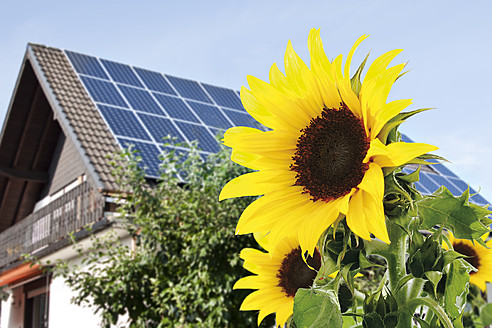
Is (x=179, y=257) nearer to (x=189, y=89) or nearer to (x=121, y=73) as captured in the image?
(x=121, y=73)

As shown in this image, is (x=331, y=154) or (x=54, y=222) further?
(x=54, y=222)

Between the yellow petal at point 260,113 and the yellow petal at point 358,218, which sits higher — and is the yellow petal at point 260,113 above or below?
above

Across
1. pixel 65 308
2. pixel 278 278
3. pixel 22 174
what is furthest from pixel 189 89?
pixel 278 278

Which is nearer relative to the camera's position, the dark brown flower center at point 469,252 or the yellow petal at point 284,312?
the yellow petal at point 284,312

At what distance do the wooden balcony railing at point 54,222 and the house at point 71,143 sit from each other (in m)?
0.03

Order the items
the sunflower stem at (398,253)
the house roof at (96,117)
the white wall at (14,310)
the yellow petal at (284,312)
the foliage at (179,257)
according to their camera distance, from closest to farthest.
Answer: the sunflower stem at (398,253) → the yellow petal at (284,312) → the foliage at (179,257) → the house roof at (96,117) → the white wall at (14,310)

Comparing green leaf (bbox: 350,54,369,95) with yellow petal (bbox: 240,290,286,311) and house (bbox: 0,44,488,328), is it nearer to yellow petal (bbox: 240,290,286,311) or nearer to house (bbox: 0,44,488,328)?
yellow petal (bbox: 240,290,286,311)

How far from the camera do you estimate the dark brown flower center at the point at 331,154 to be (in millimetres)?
729

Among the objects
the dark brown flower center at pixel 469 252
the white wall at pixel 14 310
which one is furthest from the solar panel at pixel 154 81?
the dark brown flower center at pixel 469 252

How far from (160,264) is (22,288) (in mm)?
12306

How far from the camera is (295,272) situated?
0.99 m

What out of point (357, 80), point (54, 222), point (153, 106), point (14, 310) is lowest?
point (357, 80)

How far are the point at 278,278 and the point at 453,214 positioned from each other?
35cm

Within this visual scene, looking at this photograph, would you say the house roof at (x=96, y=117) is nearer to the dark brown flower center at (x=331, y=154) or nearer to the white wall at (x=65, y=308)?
→ the white wall at (x=65, y=308)
